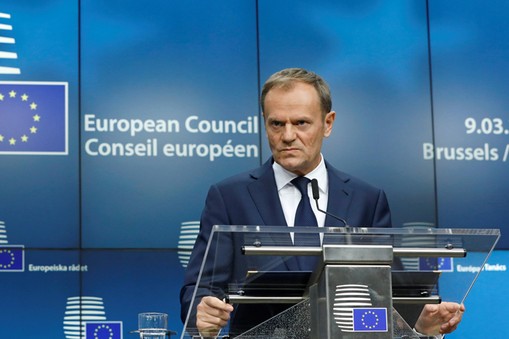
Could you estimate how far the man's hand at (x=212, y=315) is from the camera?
2275 mm

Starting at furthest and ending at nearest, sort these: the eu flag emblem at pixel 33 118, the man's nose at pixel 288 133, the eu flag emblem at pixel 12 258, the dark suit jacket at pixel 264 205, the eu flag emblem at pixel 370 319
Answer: the eu flag emblem at pixel 33 118 < the eu flag emblem at pixel 12 258 < the man's nose at pixel 288 133 < the dark suit jacket at pixel 264 205 < the eu flag emblem at pixel 370 319

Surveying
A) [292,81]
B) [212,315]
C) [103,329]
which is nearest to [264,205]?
[292,81]

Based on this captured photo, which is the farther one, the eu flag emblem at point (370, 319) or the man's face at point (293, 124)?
the man's face at point (293, 124)

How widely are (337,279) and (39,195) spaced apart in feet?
11.2

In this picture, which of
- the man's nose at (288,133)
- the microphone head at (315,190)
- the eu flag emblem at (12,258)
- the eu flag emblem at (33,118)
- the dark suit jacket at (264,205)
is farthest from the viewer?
the eu flag emblem at (33,118)

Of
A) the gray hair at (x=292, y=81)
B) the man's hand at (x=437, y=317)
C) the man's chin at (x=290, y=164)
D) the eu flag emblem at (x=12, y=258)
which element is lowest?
the man's hand at (x=437, y=317)

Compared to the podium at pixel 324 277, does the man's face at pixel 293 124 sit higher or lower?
higher

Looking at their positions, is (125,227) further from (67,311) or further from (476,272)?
(476,272)

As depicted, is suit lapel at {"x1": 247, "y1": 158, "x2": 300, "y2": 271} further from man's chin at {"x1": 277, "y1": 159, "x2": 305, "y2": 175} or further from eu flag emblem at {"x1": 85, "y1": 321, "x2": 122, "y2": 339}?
eu flag emblem at {"x1": 85, "y1": 321, "x2": 122, "y2": 339}

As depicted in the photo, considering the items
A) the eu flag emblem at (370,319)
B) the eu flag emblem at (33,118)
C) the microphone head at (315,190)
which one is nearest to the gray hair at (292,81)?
the microphone head at (315,190)

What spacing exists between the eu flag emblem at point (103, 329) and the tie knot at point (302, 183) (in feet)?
8.09

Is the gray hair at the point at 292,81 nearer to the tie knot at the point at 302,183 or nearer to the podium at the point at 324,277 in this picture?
the tie knot at the point at 302,183

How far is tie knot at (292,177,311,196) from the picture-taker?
3.04 metres

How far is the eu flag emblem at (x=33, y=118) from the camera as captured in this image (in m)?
5.33
